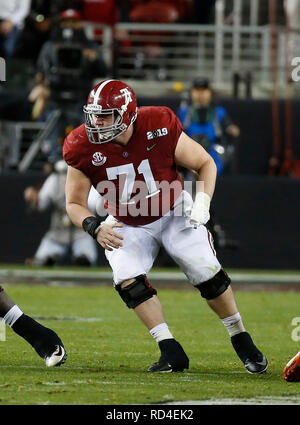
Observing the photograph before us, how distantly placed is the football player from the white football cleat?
49 cm

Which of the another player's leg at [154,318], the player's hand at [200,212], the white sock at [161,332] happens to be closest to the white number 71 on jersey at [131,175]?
the player's hand at [200,212]

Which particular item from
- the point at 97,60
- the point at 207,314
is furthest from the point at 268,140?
the point at 207,314

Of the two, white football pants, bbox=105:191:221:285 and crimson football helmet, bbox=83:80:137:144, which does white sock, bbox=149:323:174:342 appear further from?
crimson football helmet, bbox=83:80:137:144

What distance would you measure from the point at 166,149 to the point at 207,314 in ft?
12.2

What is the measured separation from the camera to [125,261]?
6.34 meters

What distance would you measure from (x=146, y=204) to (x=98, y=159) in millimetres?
419

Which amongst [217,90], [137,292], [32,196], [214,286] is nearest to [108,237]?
[137,292]

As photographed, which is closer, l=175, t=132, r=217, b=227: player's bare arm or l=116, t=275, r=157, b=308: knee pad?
l=116, t=275, r=157, b=308: knee pad

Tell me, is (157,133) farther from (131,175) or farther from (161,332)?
(161,332)

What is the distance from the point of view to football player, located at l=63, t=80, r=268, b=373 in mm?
6277

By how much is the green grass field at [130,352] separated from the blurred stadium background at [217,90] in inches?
136

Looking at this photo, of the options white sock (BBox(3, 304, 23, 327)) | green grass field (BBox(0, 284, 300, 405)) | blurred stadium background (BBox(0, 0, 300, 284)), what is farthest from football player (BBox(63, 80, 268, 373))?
blurred stadium background (BBox(0, 0, 300, 284))

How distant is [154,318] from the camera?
20.7 feet
